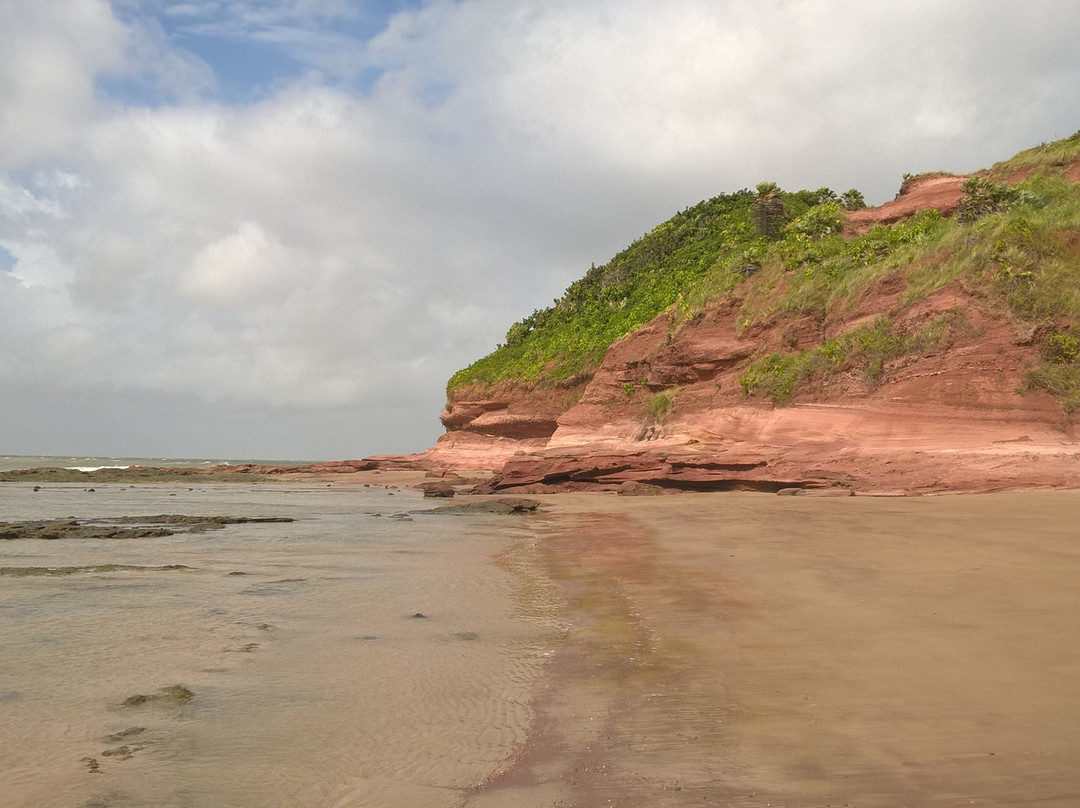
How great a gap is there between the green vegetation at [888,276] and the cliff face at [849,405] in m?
0.13

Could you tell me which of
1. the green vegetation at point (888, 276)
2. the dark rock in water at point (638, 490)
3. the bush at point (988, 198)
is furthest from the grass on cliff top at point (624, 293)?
the dark rock in water at point (638, 490)

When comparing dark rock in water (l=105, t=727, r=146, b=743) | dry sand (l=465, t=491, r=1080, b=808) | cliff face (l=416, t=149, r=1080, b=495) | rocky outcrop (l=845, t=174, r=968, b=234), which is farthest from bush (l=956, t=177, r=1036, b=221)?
dark rock in water (l=105, t=727, r=146, b=743)

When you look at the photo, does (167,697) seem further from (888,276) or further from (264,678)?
(888,276)

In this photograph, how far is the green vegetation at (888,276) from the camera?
732 inches

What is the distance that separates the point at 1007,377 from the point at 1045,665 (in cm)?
1569

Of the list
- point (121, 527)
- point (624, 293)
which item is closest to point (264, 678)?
point (121, 527)

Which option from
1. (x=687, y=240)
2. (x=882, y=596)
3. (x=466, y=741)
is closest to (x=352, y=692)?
(x=466, y=741)

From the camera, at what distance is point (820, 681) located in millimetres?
4195

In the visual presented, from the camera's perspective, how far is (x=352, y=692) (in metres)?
4.32

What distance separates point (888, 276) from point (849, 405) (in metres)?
4.92

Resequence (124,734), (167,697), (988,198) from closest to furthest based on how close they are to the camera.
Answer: (124,734), (167,697), (988,198)

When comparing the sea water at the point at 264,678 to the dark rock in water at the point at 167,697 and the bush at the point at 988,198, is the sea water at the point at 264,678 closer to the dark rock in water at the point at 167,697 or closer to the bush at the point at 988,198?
the dark rock in water at the point at 167,697

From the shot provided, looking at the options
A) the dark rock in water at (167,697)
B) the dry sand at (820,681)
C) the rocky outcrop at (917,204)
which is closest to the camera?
the dry sand at (820,681)

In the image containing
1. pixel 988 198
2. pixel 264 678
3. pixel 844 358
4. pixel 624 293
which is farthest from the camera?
pixel 624 293
